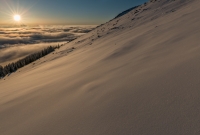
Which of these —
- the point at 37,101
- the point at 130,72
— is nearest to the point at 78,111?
the point at 37,101

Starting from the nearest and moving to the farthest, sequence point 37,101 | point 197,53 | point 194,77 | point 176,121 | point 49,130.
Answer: point 176,121 < point 49,130 < point 194,77 < point 197,53 < point 37,101

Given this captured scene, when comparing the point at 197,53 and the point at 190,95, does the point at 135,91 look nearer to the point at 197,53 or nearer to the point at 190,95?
the point at 190,95

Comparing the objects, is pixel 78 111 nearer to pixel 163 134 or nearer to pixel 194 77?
pixel 163 134

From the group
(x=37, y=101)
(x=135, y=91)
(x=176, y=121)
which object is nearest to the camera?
(x=176, y=121)

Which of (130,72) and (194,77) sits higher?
(130,72)

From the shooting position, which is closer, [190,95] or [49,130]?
[190,95]

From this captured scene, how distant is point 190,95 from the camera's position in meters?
1.76

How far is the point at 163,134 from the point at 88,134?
2.37 ft

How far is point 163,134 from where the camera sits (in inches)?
54.8

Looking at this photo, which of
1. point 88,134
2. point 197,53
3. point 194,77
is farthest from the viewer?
point 197,53

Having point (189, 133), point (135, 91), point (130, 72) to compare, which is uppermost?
point (130, 72)

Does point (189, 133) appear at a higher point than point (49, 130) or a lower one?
lower

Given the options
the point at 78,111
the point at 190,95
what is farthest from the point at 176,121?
the point at 78,111

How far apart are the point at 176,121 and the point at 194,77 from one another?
863mm
